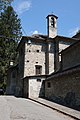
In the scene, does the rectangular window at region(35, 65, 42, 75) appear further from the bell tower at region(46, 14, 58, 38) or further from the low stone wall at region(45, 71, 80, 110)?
the low stone wall at region(45, 71, 80, 110)

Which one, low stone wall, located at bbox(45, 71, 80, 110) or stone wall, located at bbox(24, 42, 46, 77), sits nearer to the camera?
low stone wall, located at bbox(45, 71, 80, 110)

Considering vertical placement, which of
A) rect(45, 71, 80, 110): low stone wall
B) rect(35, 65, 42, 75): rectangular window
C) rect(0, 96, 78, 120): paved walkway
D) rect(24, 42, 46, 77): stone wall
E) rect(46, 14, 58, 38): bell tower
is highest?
rect(46, 14, 58, 38): bell tower

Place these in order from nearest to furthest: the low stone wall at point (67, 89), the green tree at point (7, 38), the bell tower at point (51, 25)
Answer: the low stone wall at point (67, 89) < the bell tower at point (51, 25) < the green tree at point (7, 38)


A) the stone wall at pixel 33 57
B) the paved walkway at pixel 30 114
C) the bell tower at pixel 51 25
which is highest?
the bell tower at pixel 51 25

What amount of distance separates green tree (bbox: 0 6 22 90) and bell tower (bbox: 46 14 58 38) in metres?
9.36

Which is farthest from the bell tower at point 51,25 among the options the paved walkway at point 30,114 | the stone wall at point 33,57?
the paved walkway at point 30,114

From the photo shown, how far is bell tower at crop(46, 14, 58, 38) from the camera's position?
33125 millimetres

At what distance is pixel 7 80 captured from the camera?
40.1 meters

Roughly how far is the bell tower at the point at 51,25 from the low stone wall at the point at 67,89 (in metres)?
12.8

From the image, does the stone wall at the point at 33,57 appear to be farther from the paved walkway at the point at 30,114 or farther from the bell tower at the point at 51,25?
the paved walkway at the point at 30,114

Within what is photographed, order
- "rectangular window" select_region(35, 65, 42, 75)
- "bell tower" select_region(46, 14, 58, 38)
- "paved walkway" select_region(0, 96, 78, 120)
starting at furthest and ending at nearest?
"bell tower" select_region(46, 14, 58, 38)
"rectangular window" select_region(35, 65, 42, 75)
"paved walkway" select_region(0, 96, 78, 120)

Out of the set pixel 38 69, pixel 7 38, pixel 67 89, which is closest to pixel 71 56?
pixel 67 89

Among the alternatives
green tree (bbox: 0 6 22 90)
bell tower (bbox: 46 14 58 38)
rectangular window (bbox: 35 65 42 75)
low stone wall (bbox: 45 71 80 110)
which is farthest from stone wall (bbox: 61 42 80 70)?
green tree (bbox: 0 6 22 90)

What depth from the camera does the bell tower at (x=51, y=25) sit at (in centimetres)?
3312
